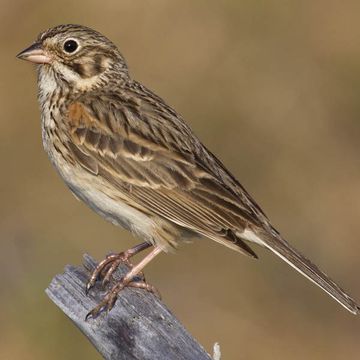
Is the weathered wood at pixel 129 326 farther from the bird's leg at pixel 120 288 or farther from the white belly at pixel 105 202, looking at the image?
the white belly at pixel 105 202

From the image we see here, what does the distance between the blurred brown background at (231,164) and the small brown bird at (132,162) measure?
3114mm

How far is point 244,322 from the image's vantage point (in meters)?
13.0

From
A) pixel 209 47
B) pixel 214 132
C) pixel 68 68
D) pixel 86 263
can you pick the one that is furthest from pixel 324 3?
pixel 86 263

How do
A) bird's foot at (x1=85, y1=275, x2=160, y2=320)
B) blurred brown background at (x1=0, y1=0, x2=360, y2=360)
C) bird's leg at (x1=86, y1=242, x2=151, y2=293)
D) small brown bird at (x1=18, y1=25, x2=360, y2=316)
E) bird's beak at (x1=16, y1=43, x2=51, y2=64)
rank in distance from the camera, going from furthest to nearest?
blurred brown background at (x1=0, y1=0, x2=360, y2=360)
bird's beak at (x1=16, y1=43, x2=51, y2=64)
small brown bird at (x1=18, y1=25, x2=360, y2=316)
bird's leg at (x1=86, y1=242, x2=151, y2=293)
bird's foot at (x1=85, y1=275, x2=160, y2=320)

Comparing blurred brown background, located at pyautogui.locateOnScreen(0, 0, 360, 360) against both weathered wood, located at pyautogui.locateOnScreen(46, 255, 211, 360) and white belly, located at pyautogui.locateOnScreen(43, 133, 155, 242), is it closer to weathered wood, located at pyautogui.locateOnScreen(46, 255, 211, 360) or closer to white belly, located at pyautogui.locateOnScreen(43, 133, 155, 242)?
white belly, located at pyautogui.locateOnScreen(43, 133, 155, 242)

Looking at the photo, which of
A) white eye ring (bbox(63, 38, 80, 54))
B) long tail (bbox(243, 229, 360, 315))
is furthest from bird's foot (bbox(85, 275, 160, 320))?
white eye ring (bbox(63, 38, 80, 54))

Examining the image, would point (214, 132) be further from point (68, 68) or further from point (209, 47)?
point (68, 68)

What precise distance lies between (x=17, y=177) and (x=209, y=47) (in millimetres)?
3201

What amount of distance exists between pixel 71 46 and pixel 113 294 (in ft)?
7.11

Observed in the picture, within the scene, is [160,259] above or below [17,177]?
below

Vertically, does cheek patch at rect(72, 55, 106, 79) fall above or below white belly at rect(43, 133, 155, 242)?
above

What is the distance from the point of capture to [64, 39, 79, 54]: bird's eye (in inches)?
353

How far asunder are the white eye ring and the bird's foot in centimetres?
174

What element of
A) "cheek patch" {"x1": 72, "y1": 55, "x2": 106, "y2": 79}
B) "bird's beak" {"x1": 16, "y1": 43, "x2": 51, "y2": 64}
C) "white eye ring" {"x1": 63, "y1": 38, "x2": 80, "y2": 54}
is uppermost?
"bird's beak" {"x1": 16, "y1": 43, "x2": 51, "y2": 64}
